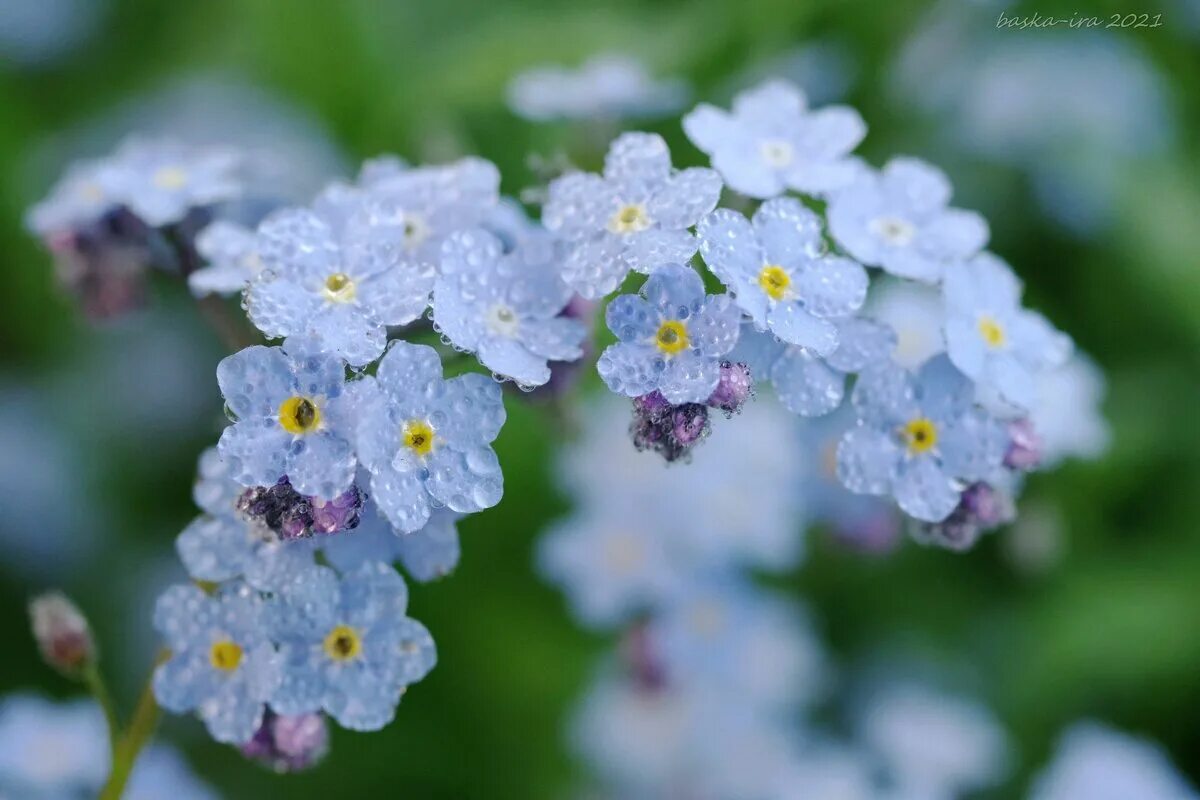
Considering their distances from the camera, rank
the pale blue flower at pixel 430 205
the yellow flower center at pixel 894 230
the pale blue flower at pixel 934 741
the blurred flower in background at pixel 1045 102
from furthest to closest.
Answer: the blurred flower in background at pixel 1045 102 < the pale blue flower at pixel 934 741 < the yellow flower center at pixel 894 230 < the pale blue flower at pixel 430 205

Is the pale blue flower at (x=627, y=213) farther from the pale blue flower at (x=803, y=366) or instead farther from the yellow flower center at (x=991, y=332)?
the yellow flower center at (x=991, y=332)

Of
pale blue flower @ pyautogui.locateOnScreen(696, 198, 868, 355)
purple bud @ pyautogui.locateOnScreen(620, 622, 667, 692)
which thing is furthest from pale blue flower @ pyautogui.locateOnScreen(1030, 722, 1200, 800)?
pale blue flower @ pyautogui.locateOnScreen(696, 198, 868, 355)

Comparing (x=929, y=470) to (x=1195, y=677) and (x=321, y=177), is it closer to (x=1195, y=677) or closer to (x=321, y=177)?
(x=1195, y=677)

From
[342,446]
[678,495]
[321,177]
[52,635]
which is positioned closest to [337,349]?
[342,446]

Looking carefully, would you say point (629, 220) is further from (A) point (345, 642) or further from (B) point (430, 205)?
(A) point (345, 642)

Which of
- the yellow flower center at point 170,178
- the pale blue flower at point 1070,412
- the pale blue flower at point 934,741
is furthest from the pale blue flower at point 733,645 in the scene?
the yellow flower center at point 170,178

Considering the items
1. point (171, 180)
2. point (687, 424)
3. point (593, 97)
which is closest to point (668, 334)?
point (687, 424)

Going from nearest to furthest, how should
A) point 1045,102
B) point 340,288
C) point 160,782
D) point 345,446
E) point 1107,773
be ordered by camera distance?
point 345,446, point 340,288, point 160,782, point 1107,773, point 1045,102
